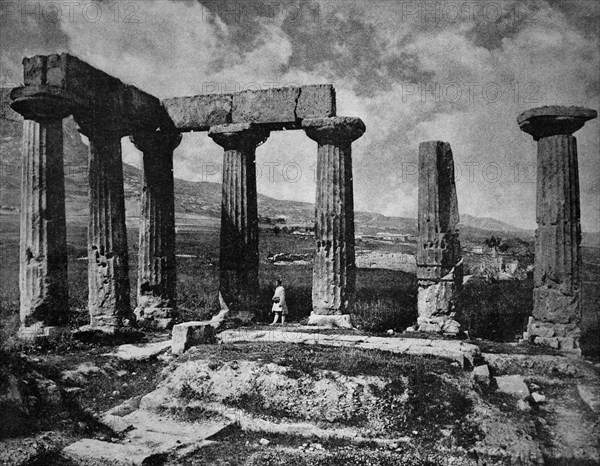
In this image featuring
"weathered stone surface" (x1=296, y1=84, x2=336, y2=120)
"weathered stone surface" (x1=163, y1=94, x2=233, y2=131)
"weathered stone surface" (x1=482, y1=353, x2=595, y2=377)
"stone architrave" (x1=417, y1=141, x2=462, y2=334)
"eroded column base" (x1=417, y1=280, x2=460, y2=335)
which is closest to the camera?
"weathered stone surface" (x1=482, y1=353, x2=595, y2=377)

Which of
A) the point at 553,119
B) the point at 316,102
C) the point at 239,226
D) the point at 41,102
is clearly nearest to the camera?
the point at 41,102

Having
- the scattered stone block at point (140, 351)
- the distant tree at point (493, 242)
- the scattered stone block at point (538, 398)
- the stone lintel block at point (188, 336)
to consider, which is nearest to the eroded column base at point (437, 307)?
the scattered stone block at point (538, 398)

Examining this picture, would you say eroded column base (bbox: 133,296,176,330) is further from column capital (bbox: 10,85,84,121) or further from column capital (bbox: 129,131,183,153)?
column capital (bbox: 10,85,84,121)

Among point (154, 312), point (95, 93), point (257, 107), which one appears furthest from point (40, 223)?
point (257, 107)

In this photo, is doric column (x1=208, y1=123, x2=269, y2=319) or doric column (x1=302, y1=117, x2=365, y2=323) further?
doric column (x1=208, y1=123, x2=269, y2=319)

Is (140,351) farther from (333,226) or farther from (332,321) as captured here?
(333,226)

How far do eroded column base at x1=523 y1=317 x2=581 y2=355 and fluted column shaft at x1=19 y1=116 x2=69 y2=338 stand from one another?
451 inches

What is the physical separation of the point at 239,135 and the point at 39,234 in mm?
6076

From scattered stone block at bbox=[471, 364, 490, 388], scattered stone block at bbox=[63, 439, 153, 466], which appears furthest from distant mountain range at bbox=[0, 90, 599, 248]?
scattered stone block at bbox=[471, 364, 490, 388]

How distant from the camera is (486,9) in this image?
1050 cm

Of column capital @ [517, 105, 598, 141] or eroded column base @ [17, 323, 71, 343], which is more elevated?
column capital @ [517, 105, 598, 141]

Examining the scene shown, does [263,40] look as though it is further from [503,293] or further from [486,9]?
[503,293]

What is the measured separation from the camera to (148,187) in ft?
57.6

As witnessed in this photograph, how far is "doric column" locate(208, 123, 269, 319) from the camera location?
1650 centimetres
